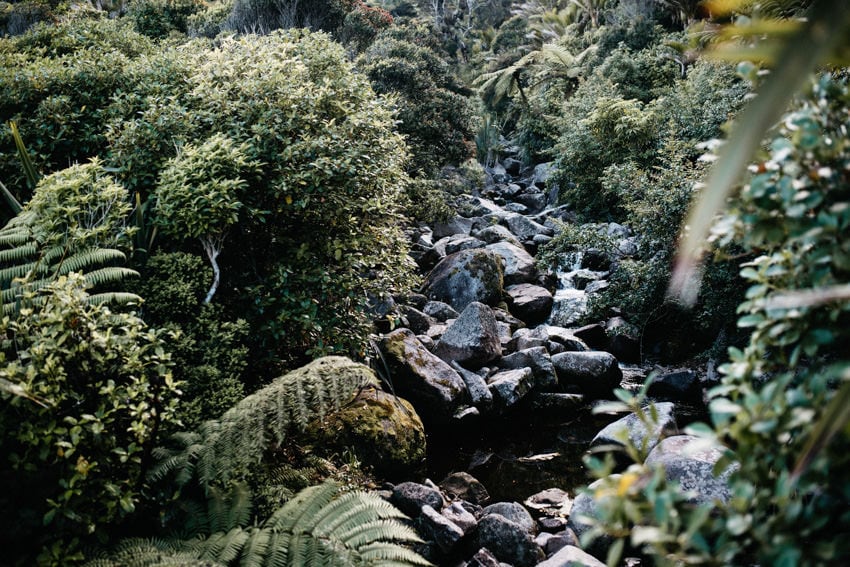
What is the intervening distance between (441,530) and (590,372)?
409 cm

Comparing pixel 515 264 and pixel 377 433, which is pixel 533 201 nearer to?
pixel 515 264

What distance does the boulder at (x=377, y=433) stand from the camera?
16.1ft

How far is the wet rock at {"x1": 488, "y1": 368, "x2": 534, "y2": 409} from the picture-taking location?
704cm

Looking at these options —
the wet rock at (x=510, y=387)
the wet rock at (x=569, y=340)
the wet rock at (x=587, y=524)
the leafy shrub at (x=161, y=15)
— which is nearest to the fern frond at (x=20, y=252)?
the wet rock at (x=587, y=524)

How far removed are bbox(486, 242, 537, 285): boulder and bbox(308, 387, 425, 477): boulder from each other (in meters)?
6.44

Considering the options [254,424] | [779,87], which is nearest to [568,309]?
[254,424]

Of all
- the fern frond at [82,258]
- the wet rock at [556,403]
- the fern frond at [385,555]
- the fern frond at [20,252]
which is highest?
the fern frond at [20,252]

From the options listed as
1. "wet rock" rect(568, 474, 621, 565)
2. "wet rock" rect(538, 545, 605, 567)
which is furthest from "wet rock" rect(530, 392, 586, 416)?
"wet rock" rect(538, 545, 605, 567)

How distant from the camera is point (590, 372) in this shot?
7727 millimetres

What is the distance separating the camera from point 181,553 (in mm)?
2682

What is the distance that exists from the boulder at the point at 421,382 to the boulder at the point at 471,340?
106cm

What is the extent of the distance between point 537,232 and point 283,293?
11405 mm

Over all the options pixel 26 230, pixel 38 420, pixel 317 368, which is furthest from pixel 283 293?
pixel 38 420

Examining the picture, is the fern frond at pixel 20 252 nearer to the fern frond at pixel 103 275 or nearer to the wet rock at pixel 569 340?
the fern frond at pixel 103 275
